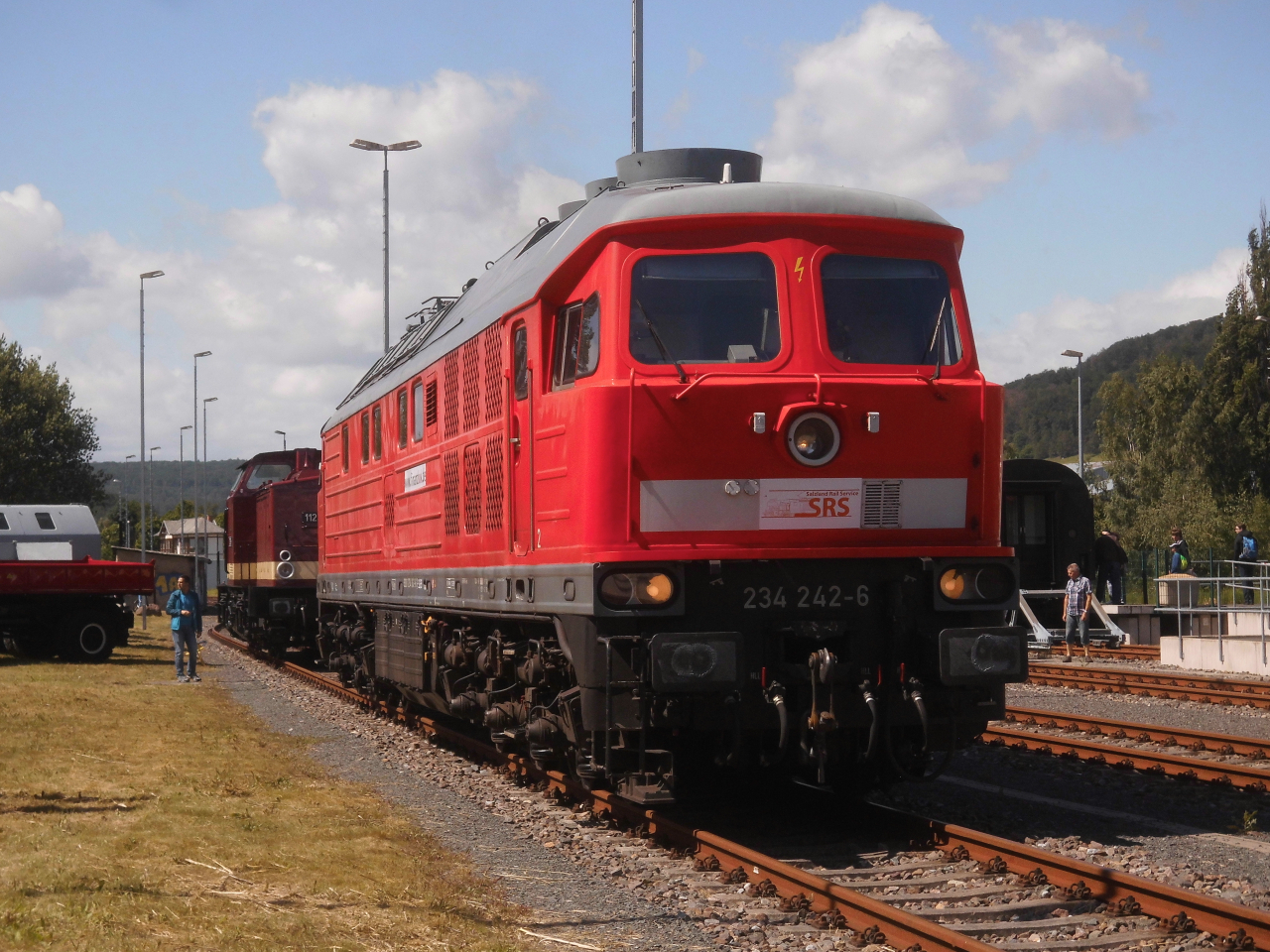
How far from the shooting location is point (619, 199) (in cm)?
841

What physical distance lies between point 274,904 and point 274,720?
9.89 meters

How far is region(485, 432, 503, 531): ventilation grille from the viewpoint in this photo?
9.64 metres

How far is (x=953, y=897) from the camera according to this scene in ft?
22.3

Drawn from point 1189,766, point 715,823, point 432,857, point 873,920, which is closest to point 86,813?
point 432,857

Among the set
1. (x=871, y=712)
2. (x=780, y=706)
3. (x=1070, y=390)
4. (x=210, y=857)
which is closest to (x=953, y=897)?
(x=871, y=712)

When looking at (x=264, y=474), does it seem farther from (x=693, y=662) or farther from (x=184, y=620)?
(x=693, y=662)

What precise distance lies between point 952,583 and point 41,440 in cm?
6888

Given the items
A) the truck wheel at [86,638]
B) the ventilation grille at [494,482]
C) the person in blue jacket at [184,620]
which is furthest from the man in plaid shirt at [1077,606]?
the truck wheel at [86,638]

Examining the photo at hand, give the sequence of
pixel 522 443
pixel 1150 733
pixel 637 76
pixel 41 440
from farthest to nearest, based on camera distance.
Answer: pixel 41 440, pixel 637 76, pixel 1150 733, pixel 522 443

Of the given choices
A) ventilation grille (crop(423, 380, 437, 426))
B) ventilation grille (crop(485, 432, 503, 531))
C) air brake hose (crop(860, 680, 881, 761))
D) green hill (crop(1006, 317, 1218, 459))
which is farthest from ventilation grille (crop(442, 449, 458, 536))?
green hill (crop(1006, 317, 1218, 459))

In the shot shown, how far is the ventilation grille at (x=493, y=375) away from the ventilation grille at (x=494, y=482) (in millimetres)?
180

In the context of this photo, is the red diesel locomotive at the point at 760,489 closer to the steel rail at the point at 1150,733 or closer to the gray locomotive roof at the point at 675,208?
the gray locomotive roof at the point at 675,208

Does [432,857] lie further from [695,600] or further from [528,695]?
[695,600]

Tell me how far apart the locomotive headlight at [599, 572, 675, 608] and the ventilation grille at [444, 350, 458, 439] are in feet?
12.3
